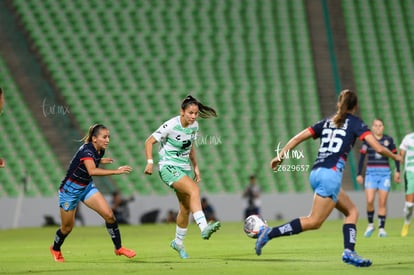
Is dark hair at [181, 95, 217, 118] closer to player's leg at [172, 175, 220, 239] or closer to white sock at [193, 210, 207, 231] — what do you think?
player's leg at [172, 175, 220, 239]

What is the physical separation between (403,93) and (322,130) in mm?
20939

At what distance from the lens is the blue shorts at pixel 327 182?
9.68 m

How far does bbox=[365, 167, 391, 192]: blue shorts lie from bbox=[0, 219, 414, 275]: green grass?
99 cm

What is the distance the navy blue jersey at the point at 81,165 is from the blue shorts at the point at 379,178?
7061 millimetres

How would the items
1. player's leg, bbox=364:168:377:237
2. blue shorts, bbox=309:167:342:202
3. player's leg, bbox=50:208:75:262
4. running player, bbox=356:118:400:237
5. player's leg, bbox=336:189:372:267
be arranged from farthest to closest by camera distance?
player's leg, bbox=364:168:377:237, running player, bbox=356:118:400:237, player's leg, bbox=50:208:75:262, player's leg, bbox=336:189:372:267, blue shorts, bbox=309:167:342:202

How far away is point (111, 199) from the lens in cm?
2473

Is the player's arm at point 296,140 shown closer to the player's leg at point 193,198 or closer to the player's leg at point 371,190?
the player's leg at point 193,198

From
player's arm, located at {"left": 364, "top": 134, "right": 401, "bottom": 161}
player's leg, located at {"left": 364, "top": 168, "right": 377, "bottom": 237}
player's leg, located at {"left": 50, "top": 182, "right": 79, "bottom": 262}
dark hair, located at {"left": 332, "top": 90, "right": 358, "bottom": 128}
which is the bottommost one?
player's leg, located at {"left": 364, "top": 168, "right": 377, "bottom": 237}

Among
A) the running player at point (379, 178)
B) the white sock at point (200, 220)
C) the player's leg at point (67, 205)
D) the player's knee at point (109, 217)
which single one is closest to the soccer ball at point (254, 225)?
the white sock at point (200, 220)

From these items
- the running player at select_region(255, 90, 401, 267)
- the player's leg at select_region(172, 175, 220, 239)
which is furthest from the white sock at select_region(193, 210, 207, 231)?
the running player at select_region(255, 90, 401, 267)

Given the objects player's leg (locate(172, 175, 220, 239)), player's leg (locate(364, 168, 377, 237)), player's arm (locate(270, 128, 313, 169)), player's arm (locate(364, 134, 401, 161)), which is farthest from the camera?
player's leg (locate(364, 168, 377, 237))

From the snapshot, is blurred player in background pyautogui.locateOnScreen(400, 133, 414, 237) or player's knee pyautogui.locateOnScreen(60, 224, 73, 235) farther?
blurred player in background pyautogui.locateOnScreen(400, 133, 414, 237)

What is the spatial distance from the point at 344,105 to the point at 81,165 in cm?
382

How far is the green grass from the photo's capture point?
10.0 meters
